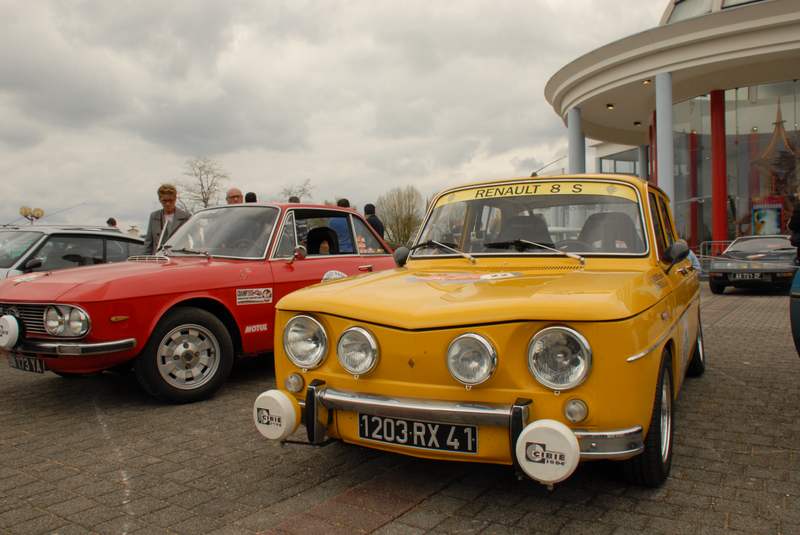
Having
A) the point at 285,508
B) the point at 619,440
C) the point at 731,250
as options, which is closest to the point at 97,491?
the point at 285,508

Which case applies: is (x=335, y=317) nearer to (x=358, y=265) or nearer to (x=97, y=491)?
(x=97, y=491)

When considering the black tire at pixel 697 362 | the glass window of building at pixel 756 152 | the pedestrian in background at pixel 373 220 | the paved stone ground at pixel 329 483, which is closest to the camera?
the paved stone ground at pixel 329 483

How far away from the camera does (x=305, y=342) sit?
320cm

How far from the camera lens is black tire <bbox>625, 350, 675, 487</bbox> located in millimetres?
2938

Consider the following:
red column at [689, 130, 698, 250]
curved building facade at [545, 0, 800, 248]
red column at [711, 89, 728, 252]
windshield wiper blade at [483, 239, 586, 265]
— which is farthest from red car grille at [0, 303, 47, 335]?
red column at [689, 130, 698, 250]

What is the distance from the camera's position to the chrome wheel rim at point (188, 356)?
4.89 m

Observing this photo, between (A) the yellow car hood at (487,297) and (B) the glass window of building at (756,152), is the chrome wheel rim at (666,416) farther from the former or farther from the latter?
(B) the glass window of building at (756,152)

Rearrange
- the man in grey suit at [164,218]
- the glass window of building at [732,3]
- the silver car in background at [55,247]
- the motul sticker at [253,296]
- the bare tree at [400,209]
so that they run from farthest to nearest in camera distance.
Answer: the bare tree at [400,209]
the glass window of building at [732,3]
the silver car in background at [55,247]
the man in grey suit at [164,218]
the motul sticker at [253,296]

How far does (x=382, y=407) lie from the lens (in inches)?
113

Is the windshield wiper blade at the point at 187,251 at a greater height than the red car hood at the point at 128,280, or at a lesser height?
greater

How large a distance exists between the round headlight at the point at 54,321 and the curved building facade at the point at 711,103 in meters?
17.7

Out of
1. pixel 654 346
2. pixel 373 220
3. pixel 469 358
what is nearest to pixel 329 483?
pixel 469 358

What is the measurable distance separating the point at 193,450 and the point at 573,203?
116 inches

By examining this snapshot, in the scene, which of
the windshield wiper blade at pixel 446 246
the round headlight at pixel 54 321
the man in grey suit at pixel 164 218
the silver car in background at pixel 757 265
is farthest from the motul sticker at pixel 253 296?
the silver car in background at pixel 757 265
